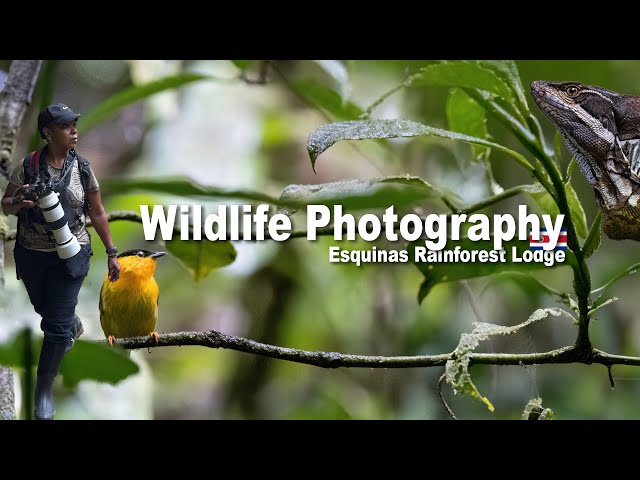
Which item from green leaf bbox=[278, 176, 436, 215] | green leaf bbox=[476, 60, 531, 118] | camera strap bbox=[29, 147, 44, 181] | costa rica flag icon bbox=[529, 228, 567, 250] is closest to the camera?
green leaf bbox=[278, 176, 436, 215]

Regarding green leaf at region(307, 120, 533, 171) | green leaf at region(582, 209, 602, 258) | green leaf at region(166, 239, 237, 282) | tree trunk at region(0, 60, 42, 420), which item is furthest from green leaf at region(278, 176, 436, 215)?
tree trunk at region(0, 60, 42, 420)

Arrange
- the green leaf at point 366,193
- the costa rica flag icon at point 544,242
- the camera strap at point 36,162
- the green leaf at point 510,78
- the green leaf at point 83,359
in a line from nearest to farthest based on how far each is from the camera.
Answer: the green leaf at point 83,359, the green leaf at point 366,193, the green leaf at point 510,78, the camera strap at point 36,162, the costa rica flag icon at point 544,242

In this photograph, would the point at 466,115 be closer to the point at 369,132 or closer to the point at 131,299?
the point at 369,132

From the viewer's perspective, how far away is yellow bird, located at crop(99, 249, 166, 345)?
3.17 feet

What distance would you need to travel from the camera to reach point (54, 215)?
2.92 ft

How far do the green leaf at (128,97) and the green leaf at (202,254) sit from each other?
216 mm

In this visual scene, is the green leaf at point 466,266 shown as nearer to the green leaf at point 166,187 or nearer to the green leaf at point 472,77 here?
the green leaf at point 472,77

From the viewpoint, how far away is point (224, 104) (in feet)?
4.79

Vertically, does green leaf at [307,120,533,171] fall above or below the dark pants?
above

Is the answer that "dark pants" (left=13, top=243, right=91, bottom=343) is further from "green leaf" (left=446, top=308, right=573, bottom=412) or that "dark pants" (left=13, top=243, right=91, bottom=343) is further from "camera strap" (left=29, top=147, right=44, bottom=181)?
"green leaf" (left=446, top=308, right=573, bottom=412)

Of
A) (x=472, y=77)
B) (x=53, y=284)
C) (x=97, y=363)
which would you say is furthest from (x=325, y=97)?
(x=97, y=363)

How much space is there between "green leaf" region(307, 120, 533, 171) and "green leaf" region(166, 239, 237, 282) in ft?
1.27

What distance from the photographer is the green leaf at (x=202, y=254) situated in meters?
0.98

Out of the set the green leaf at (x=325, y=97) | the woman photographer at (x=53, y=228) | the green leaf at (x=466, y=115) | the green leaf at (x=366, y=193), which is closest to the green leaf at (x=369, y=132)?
the green leaf at (x=366, y=193)
